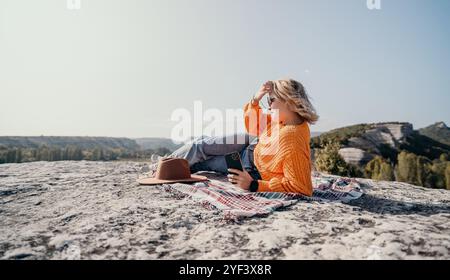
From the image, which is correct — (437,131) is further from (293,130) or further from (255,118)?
(293,130)

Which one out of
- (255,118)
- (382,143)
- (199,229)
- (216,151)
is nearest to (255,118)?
(255,118)

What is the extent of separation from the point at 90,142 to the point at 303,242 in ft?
586

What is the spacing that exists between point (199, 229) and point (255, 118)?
94.0 inches

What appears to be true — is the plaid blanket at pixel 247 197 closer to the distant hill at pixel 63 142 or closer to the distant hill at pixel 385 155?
the distant hill at pixel 385 155

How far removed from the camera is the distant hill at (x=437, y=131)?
13238 cm

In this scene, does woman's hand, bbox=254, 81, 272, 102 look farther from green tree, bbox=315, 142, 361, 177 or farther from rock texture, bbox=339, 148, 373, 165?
rock texture, bbox=339, 148, 373, 165

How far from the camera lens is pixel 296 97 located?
10.7ft

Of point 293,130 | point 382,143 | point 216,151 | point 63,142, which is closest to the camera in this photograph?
point 293,130

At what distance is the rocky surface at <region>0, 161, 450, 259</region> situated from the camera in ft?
5.21

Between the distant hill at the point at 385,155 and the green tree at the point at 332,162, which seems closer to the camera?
the green tree at the point at 332,162

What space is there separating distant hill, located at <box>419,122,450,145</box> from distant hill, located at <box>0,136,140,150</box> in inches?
6704

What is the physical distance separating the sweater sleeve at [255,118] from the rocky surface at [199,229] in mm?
1601

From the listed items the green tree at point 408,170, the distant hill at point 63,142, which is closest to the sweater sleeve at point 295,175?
the green tree at point 408,170
